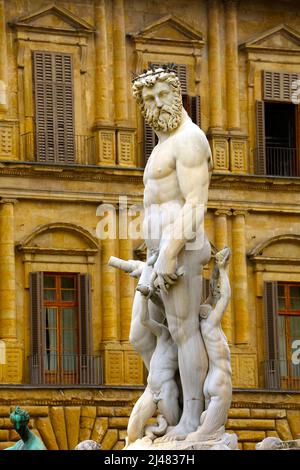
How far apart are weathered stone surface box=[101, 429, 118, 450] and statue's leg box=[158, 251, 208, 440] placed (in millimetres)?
25931

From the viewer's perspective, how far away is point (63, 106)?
49.5 meters

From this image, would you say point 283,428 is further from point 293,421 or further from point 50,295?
point 50,295

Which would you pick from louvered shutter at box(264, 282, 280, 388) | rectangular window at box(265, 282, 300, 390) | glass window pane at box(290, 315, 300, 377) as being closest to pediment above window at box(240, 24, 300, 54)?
rectangular window at box(265, 282, 300, 390)

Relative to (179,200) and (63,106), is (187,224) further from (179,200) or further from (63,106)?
(63,106)

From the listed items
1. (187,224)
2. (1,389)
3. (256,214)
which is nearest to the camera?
(187,224)

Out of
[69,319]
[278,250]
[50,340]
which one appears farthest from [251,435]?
[50,340]

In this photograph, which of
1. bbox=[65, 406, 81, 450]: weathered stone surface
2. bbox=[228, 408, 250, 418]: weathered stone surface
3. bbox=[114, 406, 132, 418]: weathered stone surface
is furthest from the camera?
bbox=[228, 408, 250, 418]: weathered stone surface

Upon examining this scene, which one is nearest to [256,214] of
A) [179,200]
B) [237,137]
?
[237,137]

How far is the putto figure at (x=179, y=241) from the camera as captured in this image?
21891 millimetres

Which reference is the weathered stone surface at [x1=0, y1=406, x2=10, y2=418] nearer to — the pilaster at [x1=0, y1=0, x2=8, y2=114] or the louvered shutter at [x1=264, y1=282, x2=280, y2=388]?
the louvered shutter at [x1=264, y1=282, x2=280, y2=388]

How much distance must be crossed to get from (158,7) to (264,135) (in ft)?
12.4

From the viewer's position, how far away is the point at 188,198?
71.9 feet

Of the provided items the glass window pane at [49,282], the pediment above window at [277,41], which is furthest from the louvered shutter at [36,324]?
the pediment above window at [277,41]

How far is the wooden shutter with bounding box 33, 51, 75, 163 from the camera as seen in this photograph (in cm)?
4906
